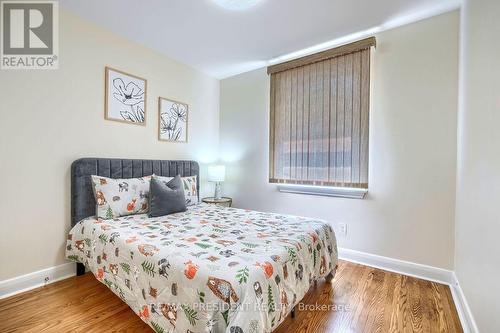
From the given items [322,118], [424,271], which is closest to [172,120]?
[322,118]

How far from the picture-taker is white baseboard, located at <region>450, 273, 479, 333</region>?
57.2 inches

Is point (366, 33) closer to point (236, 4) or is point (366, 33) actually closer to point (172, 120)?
point (236, 4)

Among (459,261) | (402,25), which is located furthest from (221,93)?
(459,261)

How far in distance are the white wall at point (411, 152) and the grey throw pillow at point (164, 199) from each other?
1715mm

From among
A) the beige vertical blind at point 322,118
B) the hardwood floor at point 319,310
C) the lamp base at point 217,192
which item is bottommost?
the hardwood floor at point 319,310

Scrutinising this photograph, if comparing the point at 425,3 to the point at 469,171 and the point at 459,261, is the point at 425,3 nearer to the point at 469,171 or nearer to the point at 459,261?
the point at 469,171

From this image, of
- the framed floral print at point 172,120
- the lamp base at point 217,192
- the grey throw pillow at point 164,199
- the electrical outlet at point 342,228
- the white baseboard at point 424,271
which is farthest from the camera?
the lamp base at point 217,192

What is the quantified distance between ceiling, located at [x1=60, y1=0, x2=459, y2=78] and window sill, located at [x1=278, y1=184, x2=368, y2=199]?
1754 millimetres

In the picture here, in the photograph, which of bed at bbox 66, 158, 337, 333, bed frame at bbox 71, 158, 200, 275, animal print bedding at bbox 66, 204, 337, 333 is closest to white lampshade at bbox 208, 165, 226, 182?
bed frame at bbox 71, 158, 200, 275

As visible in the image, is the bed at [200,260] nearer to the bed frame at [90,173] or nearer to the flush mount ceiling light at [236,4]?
the bed frame at [90,173]

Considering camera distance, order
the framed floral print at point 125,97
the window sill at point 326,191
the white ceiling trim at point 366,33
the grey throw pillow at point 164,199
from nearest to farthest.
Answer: the white ceiling trim at point 366,33
the grey throw pillow at point 164,199
the framed floral print at point 125,97
the window sill at point 326,191

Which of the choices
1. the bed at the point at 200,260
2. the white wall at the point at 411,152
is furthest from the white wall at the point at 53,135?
the white wall at the point at 411,152

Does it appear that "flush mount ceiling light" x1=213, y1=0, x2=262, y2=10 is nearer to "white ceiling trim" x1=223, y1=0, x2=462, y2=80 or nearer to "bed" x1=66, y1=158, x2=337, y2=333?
"white ceiling trim" x1=223, y1=0, x2=462, y2=80

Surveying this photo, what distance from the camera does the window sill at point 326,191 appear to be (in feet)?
8.49
